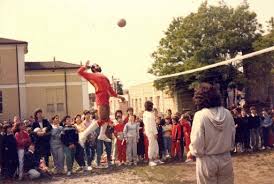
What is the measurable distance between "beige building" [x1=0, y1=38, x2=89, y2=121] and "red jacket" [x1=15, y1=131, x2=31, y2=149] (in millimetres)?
30153

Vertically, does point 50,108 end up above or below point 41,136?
above

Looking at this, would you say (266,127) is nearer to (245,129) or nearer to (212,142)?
(245,129)

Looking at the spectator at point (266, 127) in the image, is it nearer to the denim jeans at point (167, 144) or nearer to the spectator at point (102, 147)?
the denim jeans at point (167, 144)

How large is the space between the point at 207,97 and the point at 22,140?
8.60 m

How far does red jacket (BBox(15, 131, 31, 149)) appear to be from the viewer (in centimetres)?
1288

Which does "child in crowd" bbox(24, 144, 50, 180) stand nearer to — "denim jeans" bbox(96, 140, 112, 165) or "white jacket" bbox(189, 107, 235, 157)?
"denim jeans" bbox(96, 140, 112, 165)

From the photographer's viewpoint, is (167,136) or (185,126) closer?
(185,126)

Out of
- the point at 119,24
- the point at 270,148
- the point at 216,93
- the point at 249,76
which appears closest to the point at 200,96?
the point at 216,93

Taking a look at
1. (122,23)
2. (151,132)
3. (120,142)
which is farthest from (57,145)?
(122,23)

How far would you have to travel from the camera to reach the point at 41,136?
43.9ft

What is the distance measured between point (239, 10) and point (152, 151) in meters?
30.6

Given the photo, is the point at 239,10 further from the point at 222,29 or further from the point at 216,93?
the point at 216,93

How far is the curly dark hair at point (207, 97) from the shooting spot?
5.36 m

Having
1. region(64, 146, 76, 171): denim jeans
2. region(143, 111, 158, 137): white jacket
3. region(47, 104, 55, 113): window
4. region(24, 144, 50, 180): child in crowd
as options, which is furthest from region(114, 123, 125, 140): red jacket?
region(47, 104, 55, 113): window
